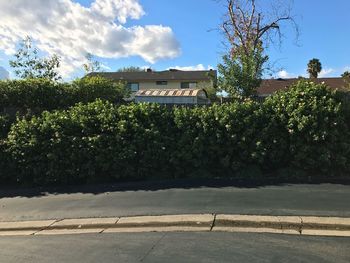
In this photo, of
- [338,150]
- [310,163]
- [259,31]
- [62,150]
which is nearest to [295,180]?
[310,163]

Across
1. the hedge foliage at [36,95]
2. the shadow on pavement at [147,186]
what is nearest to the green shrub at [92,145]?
the shadow on pavement at [147,186]

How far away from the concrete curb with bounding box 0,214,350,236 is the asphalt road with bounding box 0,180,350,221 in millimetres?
288

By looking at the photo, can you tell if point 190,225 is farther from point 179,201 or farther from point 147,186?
point 147,186

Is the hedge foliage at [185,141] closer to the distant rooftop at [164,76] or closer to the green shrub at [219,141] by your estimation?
the green shrub at [219,141]

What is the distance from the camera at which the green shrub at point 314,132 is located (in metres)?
10.8

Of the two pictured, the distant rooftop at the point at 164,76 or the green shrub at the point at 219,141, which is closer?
the green shrub at the point at 219,141

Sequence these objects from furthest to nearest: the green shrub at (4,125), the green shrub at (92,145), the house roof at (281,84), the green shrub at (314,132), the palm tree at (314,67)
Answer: the palm tree at (314,67)
the house roof at (281,84)
the green shrub at (4,125)
the green shrub at (92,145)
the green shrub at (314,132)

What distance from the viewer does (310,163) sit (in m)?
10.9

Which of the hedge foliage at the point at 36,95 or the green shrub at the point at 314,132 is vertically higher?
the hedge foliage at the point at 36,95

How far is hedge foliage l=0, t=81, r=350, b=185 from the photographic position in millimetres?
10938

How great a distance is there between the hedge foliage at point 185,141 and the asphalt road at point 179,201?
809mm

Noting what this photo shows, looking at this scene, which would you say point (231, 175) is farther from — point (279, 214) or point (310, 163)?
point (279, 214)

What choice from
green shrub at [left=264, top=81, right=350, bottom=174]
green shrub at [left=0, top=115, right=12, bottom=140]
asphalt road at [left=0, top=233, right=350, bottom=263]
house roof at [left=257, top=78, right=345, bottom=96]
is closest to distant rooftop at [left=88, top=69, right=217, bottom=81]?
house roof at [left=257, top=78, right=345, bottom=96]

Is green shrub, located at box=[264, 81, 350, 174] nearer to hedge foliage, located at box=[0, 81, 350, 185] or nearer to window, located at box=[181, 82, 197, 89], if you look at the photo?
hedge foliage, located at box=[0, 81, 350, 185]
